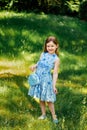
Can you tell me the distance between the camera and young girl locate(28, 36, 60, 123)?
7840mm

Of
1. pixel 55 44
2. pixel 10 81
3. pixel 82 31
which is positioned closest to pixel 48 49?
pixel 55 44

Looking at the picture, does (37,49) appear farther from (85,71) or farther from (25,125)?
(25,125)

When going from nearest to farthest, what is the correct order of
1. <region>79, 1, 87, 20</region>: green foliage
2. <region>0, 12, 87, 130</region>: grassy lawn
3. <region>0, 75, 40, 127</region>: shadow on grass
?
1. <region>0, 75, 40, 127</region>: shadow on grass
2. <region>0, 12, 87, 130</region>: grassy lawn
3. <region>79, 1, 87, 20</region>: green foliage

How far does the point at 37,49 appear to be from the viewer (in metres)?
15.5

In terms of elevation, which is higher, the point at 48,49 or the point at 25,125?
the point at 48,49

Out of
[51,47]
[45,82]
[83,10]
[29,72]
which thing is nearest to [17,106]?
[45,82]

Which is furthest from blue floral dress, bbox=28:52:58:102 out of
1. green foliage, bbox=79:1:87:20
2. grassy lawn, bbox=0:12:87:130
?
green foliage, bbox=79:1:87:20

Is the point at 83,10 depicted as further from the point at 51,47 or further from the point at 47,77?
the point at 47,77

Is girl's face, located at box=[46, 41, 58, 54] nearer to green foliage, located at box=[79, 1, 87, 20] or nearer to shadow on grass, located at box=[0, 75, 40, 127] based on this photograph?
shadow on grass, located at box=[0, 75, 40, 127]

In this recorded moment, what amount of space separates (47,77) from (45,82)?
111 mm

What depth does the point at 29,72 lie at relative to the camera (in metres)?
12.6

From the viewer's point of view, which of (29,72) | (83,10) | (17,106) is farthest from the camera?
(83,10)

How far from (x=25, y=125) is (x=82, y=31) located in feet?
45.8

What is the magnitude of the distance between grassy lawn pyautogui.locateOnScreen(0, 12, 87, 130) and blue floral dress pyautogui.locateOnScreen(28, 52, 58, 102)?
451 millimetres
